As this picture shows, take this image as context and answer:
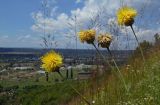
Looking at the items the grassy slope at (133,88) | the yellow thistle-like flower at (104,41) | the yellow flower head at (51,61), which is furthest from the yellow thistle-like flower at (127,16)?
the grassy slope at (133,88)

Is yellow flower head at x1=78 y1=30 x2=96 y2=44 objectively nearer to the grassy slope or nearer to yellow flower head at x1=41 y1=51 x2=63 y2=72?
yellow flower head at x1=41 y1=51 x2=63 y2=72

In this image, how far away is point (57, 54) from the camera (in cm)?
260

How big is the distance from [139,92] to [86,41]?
2545mm

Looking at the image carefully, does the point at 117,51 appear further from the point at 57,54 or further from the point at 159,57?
the point at 57,54

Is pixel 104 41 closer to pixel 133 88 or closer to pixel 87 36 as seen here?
pixel 87 36

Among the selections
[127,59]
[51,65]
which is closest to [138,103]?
[51,65]

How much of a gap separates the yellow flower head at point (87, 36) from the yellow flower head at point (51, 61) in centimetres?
23

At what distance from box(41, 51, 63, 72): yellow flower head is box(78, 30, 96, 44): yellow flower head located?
23 cm

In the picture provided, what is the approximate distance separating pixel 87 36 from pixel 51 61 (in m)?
0.38

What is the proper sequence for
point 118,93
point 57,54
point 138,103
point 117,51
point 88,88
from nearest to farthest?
point 57,54 < point 138,103 < point 118,93 < point 117,51 < point 88,88

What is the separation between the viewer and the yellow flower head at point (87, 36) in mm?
2716

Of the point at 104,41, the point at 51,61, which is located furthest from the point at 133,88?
the point at 51,61

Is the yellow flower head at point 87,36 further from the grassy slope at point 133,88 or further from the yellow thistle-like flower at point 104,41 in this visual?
the grassy slope at point 133,88

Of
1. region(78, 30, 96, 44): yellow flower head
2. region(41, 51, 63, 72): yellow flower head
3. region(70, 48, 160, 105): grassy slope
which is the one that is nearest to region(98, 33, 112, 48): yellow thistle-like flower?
region(78, 30, 96, 44): yellow flower head
